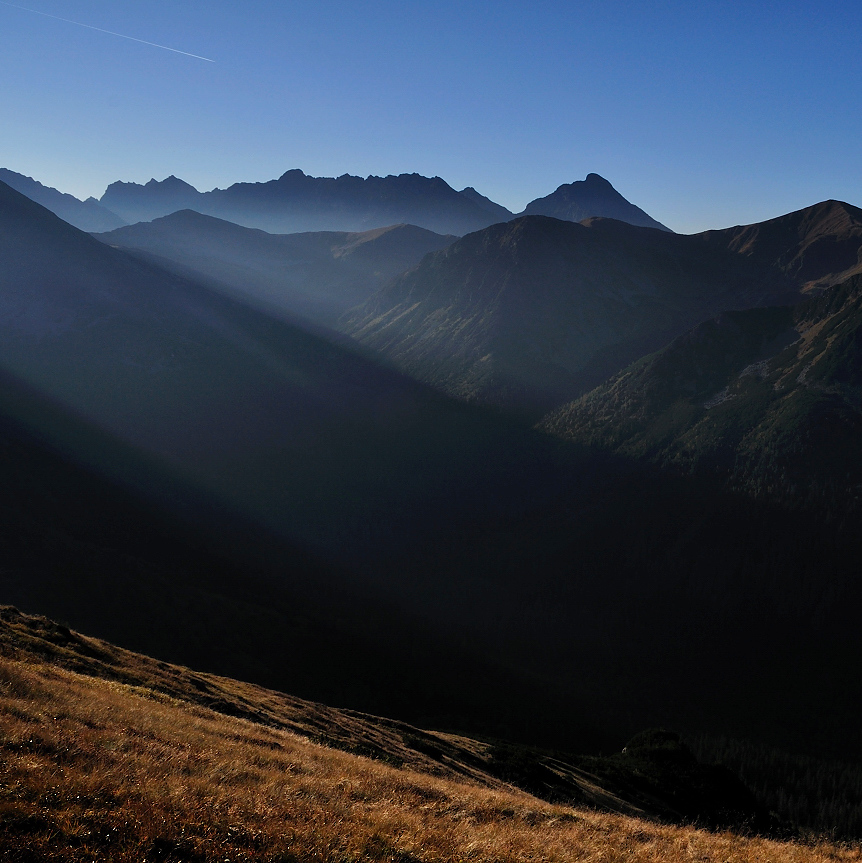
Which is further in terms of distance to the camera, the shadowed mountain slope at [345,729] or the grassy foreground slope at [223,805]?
the shadowed mountain slope at [345,729]

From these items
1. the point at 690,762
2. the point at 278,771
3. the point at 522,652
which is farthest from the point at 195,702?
the point at 522,652

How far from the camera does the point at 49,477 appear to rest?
169375mm

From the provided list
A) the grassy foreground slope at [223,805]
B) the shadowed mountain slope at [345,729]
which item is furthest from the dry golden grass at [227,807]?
the shadowed mountain slope at [345,729]

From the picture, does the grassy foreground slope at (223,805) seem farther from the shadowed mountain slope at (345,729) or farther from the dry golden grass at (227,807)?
the shadowed mountain slope at (345,729)

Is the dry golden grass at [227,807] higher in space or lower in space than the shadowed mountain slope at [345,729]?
higher

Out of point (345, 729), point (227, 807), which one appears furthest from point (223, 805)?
point (345, 729)

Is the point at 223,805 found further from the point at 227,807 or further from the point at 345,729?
the point at 345,729

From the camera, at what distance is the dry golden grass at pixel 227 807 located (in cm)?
976

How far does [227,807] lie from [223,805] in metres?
0.14

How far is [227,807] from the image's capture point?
39.1ft

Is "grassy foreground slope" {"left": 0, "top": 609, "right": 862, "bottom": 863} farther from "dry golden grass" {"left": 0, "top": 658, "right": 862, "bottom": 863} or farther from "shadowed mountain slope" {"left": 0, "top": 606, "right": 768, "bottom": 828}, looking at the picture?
"shadowed mountain slope" {"left": 0, "top": 606, "right": 768, "bottom": 828}

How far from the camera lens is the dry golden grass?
9758 mm

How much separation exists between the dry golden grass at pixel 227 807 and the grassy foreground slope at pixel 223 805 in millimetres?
40

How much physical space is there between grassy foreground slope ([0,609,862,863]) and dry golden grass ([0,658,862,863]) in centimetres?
4
